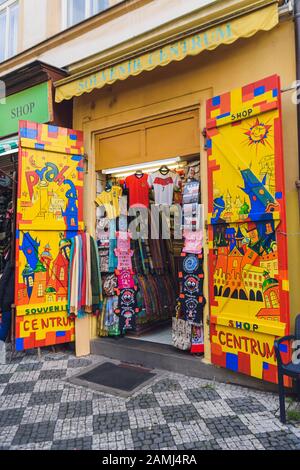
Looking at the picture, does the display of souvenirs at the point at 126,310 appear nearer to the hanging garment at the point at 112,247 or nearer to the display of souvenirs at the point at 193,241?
the hanging garment at the point at 112,247

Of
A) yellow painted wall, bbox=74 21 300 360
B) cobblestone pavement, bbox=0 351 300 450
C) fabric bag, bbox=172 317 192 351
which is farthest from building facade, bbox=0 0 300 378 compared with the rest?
cobblestone pavement, bbox=0 351 300 450

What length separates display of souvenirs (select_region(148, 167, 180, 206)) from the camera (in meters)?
5.00

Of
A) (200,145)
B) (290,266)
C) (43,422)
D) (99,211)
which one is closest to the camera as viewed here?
(43,422)

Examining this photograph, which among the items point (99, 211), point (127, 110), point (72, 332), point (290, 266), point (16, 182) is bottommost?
point (72, 332)

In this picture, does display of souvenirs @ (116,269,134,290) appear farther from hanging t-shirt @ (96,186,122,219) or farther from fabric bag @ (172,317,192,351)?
fabric bag @ (172,317,192,351)

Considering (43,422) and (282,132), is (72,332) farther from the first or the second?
(282,132)

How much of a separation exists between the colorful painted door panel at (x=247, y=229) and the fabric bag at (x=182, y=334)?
395 mm

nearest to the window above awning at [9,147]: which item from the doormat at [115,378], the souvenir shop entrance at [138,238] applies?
the souvenir shop entrance at [138,238]

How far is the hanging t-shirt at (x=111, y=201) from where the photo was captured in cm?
528

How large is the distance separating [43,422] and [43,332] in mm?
1860

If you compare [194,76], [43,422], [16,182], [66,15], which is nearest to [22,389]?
[43,422]

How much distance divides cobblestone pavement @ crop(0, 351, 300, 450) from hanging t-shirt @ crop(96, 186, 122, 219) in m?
2.40

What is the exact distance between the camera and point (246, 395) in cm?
366

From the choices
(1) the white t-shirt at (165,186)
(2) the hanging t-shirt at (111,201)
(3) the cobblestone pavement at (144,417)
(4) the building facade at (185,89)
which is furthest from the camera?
(2) the hanging t-shirt at (111,201)
